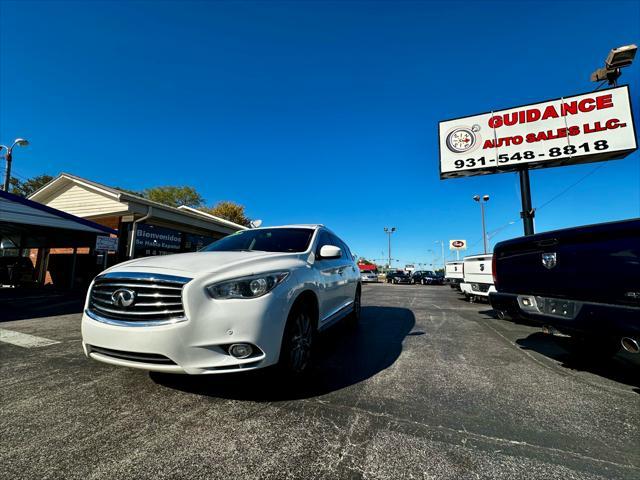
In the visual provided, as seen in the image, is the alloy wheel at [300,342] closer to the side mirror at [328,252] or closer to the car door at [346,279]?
the side mirror at [328,252]

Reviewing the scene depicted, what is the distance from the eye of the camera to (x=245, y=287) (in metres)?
2.47

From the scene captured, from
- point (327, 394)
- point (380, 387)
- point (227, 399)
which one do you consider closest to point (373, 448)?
point (327, 394)

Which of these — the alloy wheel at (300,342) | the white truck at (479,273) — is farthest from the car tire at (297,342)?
the white truck at (479,273)

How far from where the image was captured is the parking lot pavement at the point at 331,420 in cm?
177

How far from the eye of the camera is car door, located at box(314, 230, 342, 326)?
363 cm

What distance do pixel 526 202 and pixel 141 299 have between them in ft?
42.6

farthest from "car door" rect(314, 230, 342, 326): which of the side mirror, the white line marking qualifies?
the white line marking

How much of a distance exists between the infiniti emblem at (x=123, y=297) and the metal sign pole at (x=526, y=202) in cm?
1253

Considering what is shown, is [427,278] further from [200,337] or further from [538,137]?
[200,337]

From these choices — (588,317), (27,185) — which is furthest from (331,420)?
(27,185)

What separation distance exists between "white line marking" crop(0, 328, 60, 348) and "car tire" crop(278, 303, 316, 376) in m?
4.04

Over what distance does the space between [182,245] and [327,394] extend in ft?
47.8

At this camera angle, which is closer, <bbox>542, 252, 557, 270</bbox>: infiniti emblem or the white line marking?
<bbox>542, 252, 557, 270</bbox>: infiniti emblem

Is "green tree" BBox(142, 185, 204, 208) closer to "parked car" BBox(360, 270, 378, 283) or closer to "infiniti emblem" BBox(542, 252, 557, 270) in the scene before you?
"parked car" BBox(360, 270, 378, 283)
